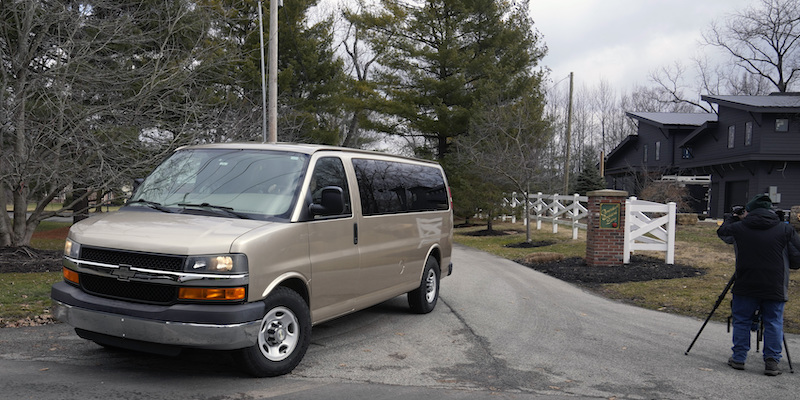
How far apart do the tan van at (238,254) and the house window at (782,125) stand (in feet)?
96.1

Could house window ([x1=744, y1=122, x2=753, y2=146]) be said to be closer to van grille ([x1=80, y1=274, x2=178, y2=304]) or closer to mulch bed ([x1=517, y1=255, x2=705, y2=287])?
mulch bed ([x1=517, y1=255, x2=705, y2=287])

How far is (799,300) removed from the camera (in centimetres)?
979

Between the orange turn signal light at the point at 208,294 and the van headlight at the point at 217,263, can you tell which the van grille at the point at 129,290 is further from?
the van headlight at the point at 217,263

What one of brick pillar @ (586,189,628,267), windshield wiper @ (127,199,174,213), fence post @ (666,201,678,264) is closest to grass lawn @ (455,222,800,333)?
fence post @ (666,201,678,264)

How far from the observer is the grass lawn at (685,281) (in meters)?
9.42

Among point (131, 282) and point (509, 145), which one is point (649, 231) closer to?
point (509, 145)

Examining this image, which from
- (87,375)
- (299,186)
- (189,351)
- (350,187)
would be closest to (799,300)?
(350,187)

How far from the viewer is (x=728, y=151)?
33000 mm

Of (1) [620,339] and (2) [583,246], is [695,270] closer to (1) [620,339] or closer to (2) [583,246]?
(2) [583,246]

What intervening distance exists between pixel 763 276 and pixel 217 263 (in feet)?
16.7

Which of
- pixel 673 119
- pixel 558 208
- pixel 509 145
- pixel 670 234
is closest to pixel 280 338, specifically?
pixel 670 234

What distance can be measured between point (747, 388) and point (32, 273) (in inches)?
419

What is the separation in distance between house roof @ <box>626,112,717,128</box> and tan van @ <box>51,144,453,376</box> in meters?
34.6

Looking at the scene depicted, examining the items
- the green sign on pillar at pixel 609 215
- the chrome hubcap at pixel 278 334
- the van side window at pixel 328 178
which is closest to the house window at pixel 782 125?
the green sign on pillar at pixel 609 215
